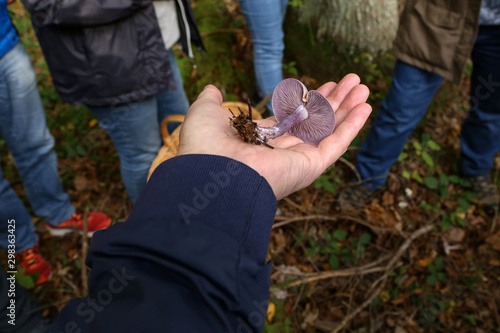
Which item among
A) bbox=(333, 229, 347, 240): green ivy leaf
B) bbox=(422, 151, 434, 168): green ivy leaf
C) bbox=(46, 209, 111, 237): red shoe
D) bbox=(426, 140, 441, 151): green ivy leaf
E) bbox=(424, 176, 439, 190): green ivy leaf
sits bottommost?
bbox=(333, 229, 347, 240): green ivy leaf

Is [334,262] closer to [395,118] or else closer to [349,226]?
[349,226]

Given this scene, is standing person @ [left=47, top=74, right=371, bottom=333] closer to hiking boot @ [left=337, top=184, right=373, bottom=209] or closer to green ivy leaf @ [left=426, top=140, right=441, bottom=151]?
A: hiking boot @ [left=337, top=184, right=373, bottom=209]

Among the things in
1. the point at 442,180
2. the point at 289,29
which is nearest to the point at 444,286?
the point at 442,180

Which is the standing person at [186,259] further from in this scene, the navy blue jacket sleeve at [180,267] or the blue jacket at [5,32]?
the blue jacket at [5,32]

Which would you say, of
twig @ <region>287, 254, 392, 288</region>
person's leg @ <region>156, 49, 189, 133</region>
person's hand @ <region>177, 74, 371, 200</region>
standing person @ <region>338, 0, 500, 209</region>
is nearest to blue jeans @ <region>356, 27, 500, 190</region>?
standing person @ <region>338, 0, 500, 209</region>

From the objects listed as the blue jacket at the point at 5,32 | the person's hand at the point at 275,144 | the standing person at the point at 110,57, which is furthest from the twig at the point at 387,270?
the blue jacket at the point at 5,32

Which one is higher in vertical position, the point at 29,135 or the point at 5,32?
the point at 5,32

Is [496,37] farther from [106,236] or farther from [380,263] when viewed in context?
[106,236]

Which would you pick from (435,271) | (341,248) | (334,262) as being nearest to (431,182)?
(435,271)
